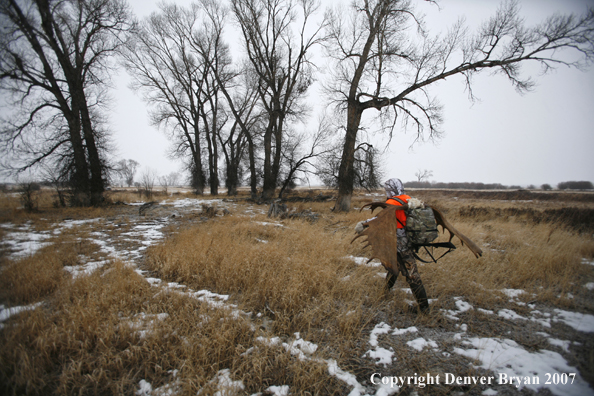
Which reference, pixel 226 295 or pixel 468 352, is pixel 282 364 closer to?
pixel 226 295

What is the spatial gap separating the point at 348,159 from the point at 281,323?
29.2 feet

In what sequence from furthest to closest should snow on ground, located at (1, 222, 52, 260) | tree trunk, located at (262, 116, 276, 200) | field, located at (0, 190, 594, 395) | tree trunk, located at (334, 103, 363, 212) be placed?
tree trunk, located at (262, 116, 276, 200) → tree trunk, located at (334, 103, 363, 212) → snow on ground, located at (1, 222, 52, 260) → field, located at (0, 190, 594, 395)

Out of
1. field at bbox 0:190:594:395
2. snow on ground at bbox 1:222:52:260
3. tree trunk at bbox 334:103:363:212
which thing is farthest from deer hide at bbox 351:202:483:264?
tree trunk at bbox 334:103:363:212

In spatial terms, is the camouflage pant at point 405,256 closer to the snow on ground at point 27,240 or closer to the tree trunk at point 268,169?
Result: the snow on ground at point 27,240

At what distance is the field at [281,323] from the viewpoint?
1.75 meters

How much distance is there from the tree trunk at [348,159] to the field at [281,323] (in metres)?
6.32

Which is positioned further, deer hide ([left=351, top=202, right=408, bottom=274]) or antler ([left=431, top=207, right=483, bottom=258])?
antler ([left=431, top=207, right=483, bottom=258])

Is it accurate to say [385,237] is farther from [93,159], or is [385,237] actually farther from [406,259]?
[93,159]

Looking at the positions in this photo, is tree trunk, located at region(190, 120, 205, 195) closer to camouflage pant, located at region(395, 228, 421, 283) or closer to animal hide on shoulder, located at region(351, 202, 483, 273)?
animal hide on shoulder, located at region(351, 202, 483, 273)

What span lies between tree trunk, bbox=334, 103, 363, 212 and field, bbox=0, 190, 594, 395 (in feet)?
20.7

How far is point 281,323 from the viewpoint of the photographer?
8.07ft

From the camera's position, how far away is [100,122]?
403 inches

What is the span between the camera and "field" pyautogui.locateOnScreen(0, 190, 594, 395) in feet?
5.75

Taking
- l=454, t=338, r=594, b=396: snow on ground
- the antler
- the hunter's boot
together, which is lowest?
l=454, t=338, r=594, b=396: snow on ground
